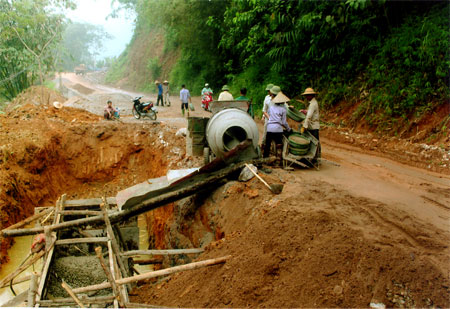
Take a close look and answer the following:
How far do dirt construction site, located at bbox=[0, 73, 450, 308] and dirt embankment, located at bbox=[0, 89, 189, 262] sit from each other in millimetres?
42

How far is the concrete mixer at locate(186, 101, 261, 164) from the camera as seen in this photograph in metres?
7.10

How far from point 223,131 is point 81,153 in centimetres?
755

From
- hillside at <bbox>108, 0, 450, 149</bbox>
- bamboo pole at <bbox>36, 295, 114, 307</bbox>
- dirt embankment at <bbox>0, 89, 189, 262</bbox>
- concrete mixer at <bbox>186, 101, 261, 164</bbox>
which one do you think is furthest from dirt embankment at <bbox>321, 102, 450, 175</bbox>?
bamboo pole at <bbox>36, 295, 114, 307</bbox>

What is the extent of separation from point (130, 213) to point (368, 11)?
10.7 m

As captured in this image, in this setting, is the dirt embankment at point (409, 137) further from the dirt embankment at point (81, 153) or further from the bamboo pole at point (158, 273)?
the bamboo pole at point (158, 273)

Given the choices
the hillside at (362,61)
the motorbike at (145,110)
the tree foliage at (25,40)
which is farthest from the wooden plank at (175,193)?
the tree foliage at (25,40)

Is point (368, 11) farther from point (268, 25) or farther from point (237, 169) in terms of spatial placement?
point (237, 169)

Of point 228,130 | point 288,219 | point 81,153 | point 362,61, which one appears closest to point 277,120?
point 228,130

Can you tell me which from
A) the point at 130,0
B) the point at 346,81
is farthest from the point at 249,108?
the point at 130,0

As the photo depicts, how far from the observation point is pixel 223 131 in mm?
7098

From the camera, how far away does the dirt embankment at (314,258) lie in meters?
3.27

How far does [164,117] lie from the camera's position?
1614cm

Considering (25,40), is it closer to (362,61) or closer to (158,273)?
(362,61)

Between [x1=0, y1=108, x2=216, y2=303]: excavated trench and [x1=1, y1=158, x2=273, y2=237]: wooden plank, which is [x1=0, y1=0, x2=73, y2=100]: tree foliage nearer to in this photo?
[x1=0, y1=108, x2=216, y2=303]: excavated trench
